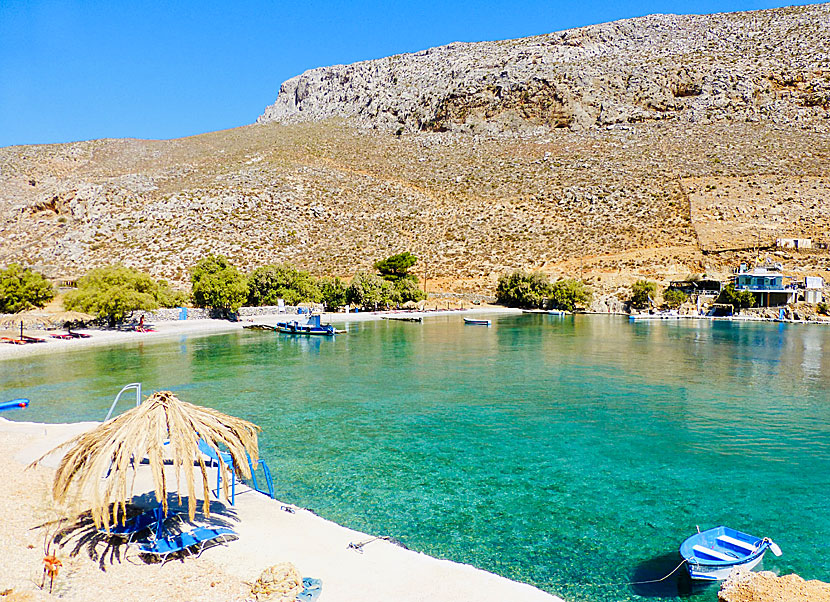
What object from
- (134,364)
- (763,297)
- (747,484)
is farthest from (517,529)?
(763,297)

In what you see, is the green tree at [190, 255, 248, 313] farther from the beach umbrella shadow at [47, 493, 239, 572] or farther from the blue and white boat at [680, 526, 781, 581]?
the blue and white boat at [680, 526, 781, 581]

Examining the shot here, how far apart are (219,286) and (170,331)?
27.5 feet

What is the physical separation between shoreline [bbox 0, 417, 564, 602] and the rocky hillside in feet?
175

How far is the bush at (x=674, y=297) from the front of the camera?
188 feet

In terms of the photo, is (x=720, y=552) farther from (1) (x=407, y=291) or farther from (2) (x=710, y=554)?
(1) (x=407, y=291)

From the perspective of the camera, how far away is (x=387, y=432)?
15.0 meters

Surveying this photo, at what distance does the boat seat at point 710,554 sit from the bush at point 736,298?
5594 cm

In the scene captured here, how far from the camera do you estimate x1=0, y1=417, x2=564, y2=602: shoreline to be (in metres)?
6.55

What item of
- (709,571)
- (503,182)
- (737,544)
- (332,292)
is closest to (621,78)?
(503,182)

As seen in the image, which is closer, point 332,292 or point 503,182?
point 332,292

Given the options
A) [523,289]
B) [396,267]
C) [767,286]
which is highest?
[396,267]

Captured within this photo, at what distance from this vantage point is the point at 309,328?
40.2m

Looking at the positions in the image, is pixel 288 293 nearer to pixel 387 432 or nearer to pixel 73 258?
pixel 73 258

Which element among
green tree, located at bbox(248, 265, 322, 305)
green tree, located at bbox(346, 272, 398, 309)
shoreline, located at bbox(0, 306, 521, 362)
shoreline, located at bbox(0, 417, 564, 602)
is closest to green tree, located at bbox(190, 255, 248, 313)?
shoreline, located at bbox(0, 306, 521, 362)
